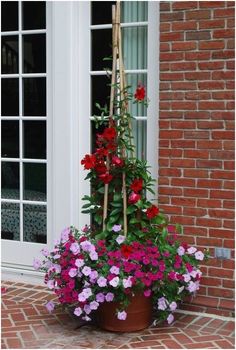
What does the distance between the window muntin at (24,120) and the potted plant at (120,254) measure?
3.72 ft

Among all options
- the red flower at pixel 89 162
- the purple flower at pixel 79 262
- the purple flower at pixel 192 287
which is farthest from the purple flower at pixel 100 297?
the red flower at pixel 89 162

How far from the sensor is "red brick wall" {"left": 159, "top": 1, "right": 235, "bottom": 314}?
4430 millimetres

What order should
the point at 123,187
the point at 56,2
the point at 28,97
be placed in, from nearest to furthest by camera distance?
1. the point at 123,187
2. the point at 56,2
3. the point at 28,97

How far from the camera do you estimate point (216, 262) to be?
14.9 ft

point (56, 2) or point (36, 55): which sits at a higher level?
point (56, 2)

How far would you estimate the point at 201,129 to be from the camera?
14.9 ft

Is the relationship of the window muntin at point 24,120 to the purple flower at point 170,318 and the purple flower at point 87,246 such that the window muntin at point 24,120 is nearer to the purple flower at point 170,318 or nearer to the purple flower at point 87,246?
the purple flower at point 87,246

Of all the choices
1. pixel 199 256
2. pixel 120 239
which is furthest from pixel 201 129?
pixel 120 239

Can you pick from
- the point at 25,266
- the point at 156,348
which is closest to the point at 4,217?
the point at 25,266

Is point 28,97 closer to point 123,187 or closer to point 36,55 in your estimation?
point 36,55

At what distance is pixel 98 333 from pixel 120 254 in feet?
2.04

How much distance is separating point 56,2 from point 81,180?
5.07 feet

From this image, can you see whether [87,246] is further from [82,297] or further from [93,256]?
[82,297]

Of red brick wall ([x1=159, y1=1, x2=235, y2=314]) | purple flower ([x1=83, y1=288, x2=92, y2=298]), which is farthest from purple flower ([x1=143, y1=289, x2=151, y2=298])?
red brick wall ([x1=159, y1=1, x2=235, y2=314])
